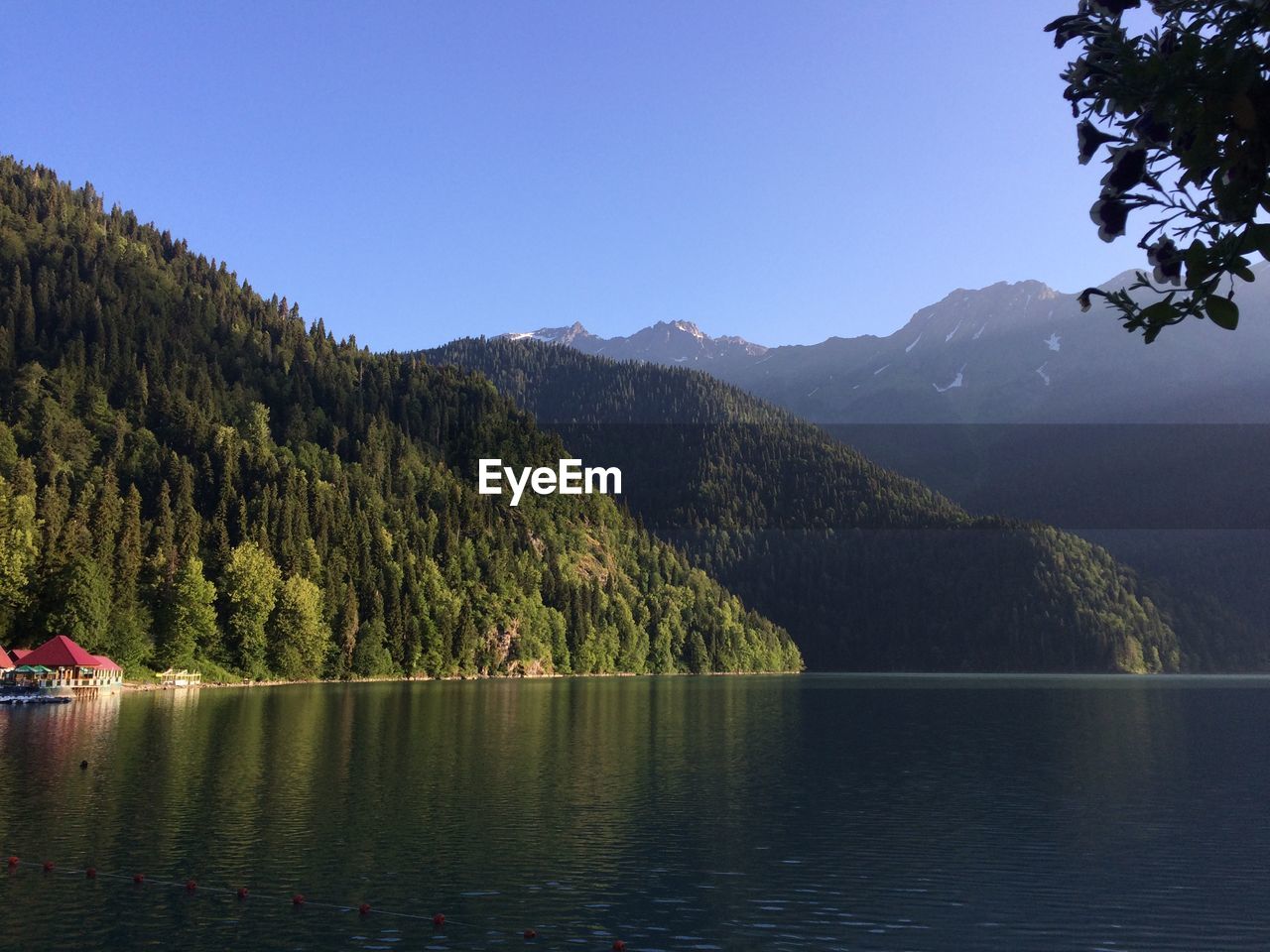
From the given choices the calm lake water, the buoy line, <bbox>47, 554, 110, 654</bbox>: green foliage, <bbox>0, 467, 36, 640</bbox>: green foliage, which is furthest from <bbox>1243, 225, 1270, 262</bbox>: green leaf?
<bbox>0, 467, 36, 640</bbox>: green foliage

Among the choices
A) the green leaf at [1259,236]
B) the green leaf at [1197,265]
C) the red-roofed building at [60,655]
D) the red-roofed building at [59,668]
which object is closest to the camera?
the green leaf at [1259,236]

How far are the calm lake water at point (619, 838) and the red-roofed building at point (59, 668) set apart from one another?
29.8 m

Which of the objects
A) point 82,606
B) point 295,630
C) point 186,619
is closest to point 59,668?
point 82,606

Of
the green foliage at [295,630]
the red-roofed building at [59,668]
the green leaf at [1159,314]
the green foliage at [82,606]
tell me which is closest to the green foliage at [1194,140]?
the green leaf at [1159,314]

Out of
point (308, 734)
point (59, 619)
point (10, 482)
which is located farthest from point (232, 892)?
point (10, 482)

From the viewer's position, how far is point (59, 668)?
132750 millimetres

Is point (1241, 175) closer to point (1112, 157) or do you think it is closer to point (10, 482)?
point (1112, 157)

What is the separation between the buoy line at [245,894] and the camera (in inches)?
1394

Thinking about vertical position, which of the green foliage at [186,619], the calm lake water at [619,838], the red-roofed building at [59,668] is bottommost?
the calm lake water at [619,838]

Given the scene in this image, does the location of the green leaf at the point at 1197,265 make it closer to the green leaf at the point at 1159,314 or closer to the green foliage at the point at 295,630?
the green leaf at the point at 1159,314

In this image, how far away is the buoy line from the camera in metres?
35.4

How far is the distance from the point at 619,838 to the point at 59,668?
4252 inches

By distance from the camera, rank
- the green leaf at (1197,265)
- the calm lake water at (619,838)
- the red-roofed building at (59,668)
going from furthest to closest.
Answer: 1. the red-roofed building at (59,668)
2. the calm lake water at (619,838)
3. the green leaf at (1197,265)

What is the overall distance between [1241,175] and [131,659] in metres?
165
